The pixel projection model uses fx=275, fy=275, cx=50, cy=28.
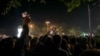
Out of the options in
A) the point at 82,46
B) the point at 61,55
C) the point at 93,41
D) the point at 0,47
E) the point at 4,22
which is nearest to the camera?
the point at 61,55

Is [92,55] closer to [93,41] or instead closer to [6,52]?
[6,52]

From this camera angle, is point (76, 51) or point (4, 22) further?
point (4, 22)

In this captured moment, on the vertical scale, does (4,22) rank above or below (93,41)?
above

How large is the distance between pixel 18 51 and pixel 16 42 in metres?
0.29


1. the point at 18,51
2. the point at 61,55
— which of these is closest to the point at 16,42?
the point at 18,51

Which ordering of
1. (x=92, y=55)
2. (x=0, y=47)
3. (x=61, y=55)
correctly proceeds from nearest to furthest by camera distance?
(x=92, y=55) → (x=61, y=55) → (x=0, y=47)

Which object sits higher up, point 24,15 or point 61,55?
point 24,15

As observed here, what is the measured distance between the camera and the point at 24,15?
8.23 meters

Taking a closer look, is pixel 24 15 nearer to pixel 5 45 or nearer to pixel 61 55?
pixel 5 45

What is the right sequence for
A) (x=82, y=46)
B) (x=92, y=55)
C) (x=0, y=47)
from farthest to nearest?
(x=82, y=46)
(x=0, y=47)
(x=92, y=55)

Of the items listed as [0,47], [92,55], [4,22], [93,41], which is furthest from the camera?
[4,22]

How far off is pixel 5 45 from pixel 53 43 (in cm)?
140

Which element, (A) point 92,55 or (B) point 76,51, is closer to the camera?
(A) point 92,55

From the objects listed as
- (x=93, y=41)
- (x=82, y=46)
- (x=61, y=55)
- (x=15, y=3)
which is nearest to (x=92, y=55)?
(x=61, y=55)
